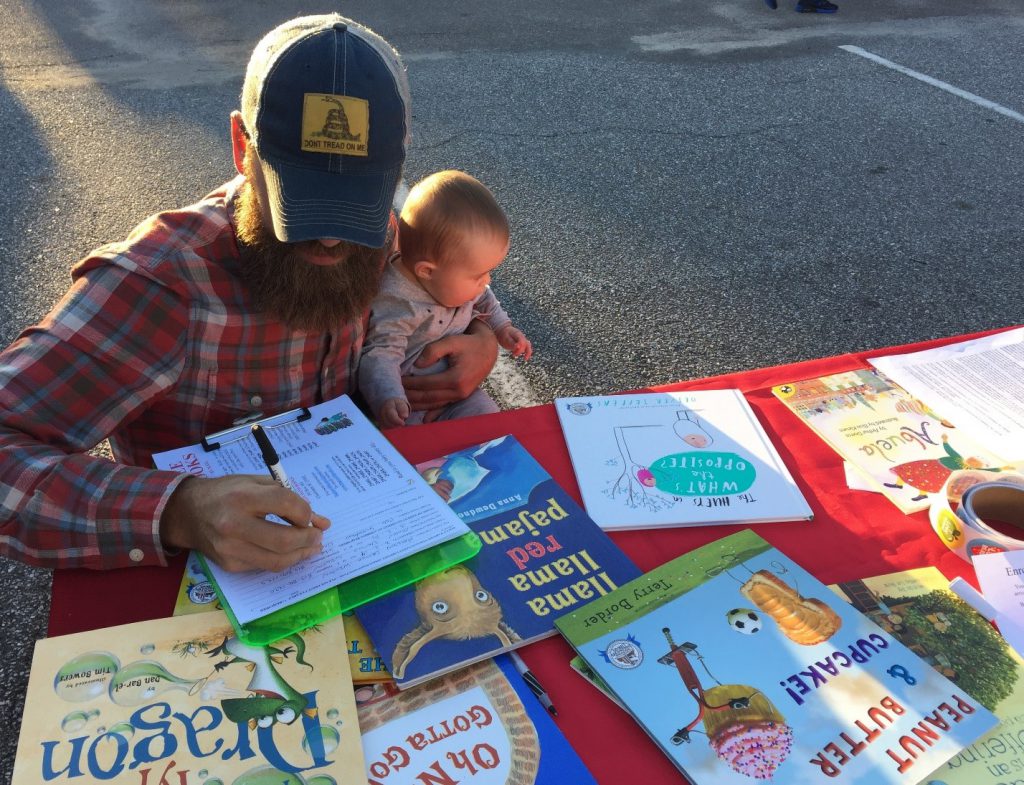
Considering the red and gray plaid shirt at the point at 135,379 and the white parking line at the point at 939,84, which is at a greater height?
the red and gray plaid shirt at the point at 135,379

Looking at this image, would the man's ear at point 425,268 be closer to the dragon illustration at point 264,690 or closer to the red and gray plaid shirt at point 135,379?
the red and gray plaid shirt at point 135,379

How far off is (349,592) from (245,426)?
398mm

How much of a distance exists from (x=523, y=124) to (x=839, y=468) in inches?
152

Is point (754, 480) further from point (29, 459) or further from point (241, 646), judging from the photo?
point (29, 459)

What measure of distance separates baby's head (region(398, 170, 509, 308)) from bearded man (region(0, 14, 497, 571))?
18 centimetres

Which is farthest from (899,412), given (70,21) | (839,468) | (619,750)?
(70,21)

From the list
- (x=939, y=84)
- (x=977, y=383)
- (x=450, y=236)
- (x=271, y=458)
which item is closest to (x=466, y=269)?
(x=450, y=236)

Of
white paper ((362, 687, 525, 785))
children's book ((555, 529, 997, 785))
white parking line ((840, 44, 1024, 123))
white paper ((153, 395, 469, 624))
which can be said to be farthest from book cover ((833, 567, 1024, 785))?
white parking line ((840, 44, 1024, 123))

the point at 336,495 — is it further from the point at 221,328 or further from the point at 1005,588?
the point at 1005,588

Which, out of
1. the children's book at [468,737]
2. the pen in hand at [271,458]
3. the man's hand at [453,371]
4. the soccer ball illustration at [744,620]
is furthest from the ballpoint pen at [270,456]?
the man's hand at [453,371]

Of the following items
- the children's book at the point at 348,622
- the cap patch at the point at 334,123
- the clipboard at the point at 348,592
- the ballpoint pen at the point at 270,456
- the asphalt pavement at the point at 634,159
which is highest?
the cap patch at the point at 334,123

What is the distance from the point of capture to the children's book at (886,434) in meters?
1.23

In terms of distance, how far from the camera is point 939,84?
Answer: 5.38 metres

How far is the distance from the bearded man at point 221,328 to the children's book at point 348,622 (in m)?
0.04
